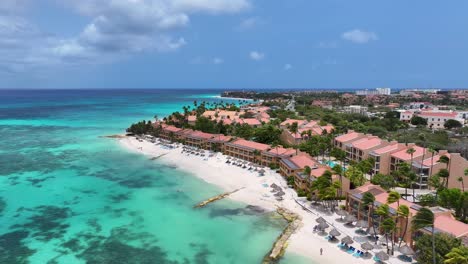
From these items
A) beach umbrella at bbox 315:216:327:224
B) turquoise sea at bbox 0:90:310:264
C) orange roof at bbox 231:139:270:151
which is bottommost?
turquoise sea at bbox 0:90:310:264

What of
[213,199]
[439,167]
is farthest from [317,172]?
[439,167]

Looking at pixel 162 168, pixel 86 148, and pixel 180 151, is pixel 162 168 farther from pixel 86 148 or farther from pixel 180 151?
pixel 86 148

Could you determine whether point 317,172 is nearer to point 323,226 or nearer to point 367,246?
point 323,226

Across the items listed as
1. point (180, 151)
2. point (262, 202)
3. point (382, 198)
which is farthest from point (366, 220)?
point (180, 151)

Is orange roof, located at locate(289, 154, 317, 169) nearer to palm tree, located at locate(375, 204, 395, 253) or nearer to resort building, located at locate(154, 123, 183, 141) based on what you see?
palm tree, located at locate(375, 204, 395, 253)

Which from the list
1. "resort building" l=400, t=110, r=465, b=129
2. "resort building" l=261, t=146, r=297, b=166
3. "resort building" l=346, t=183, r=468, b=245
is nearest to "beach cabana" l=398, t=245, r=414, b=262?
"resort building" l=346, t=183, r=468, b=245

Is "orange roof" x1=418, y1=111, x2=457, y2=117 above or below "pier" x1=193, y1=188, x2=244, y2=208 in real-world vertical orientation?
above

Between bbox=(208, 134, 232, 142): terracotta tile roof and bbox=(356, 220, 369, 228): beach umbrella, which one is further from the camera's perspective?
bbox=(208, 134, 232, 142): terracotta tile roof
